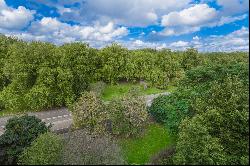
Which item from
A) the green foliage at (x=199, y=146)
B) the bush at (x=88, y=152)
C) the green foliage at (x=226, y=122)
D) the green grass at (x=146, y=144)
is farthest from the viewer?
the green grass at (x=146, y=144)

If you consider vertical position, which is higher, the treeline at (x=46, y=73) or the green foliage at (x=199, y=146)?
the treeline at (x=46, y=73)

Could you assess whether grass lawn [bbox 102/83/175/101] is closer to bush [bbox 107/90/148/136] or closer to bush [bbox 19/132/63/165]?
bush [bbox 107/90/148/136]

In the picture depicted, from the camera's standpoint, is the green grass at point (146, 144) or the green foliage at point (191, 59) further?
the green foliage at point (191, 59)

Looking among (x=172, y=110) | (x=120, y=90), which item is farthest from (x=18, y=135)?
(x=120, y=90)

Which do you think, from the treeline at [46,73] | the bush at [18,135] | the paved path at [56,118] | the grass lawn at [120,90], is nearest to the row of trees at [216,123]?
the treeline at [46,73]

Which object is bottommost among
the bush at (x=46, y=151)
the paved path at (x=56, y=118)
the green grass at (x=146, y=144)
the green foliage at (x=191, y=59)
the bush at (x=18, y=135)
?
the green grass at (x=146, y=144)

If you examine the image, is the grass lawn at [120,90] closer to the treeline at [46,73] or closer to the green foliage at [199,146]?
the treeline at [46,73]
